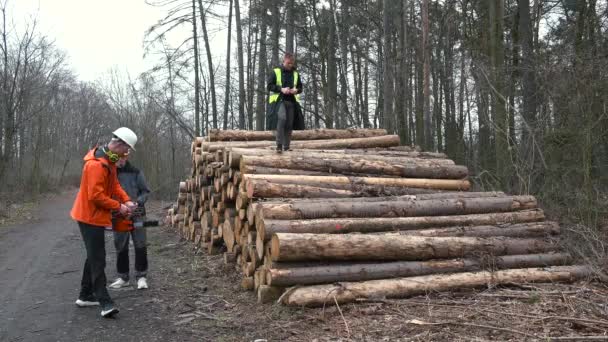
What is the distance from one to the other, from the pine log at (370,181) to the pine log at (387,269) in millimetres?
1783

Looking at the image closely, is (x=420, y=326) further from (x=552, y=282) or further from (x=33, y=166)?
(x=33, y=166)

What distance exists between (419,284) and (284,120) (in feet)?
13.2

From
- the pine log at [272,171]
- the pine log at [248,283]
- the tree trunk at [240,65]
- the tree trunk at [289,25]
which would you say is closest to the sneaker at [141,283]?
the pine log at [248,283]

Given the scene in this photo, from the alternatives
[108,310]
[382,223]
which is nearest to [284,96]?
[382,223]

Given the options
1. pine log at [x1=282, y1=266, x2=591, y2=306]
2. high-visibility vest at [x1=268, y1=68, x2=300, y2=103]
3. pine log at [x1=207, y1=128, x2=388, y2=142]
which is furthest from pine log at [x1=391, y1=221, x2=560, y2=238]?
pine log at [x1=207, y1=128, x2=388, y2=142]

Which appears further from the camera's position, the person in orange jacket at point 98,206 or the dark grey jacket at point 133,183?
the dark grey jacket at point 133,183

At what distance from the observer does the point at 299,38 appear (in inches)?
946

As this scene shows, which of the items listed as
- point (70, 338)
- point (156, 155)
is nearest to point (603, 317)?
point (70, 338)

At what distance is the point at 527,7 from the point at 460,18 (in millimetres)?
4543

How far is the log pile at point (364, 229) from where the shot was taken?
19.0ft

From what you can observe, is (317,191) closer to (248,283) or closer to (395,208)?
(395,208)

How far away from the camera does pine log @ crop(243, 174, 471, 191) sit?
756cm

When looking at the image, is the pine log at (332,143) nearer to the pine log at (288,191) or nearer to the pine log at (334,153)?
the pine log at (334,153)

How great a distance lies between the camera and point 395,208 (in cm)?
691
